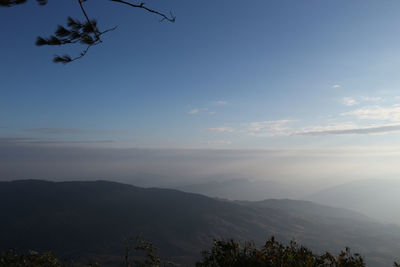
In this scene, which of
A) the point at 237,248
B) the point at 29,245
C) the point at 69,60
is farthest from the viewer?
the point at 29,245

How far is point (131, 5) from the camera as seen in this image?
7336mm

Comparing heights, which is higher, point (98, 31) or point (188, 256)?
point (98, 31)

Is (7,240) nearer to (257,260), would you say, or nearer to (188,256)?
(188,256)

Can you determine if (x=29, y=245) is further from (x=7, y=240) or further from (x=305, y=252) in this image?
(x=305, y=252)

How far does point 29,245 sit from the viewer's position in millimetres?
194500

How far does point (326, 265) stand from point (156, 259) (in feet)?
20.3

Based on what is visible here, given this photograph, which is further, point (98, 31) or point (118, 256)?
point (118, 256)

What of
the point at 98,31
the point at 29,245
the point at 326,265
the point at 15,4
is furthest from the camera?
the point at 29,245

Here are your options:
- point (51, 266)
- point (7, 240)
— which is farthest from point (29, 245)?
point (51, 266)

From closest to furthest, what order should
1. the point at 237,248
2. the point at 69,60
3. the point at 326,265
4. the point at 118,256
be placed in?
1. the point at 326,265
2. the point at 237,248
3. the point at 69,60
4. the point at 118,256

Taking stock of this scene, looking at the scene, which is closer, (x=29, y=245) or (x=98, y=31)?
(x=98, y=31)

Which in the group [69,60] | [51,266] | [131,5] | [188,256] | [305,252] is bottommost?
[188,256]

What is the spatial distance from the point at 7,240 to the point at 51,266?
24785 centimetres

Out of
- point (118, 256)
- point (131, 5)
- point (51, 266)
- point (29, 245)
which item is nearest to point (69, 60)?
point (131, 5)
